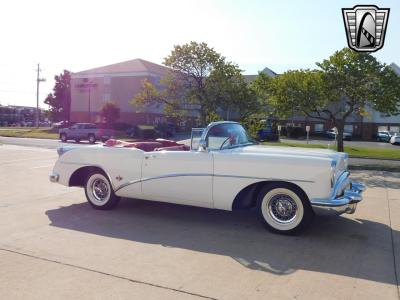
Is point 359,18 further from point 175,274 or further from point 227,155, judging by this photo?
point 175,274

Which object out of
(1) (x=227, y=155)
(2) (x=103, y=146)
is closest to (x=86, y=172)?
(2) (x=103, y=146)

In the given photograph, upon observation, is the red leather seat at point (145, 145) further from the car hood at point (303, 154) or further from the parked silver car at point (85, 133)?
the parked silver car at point (85, 133)

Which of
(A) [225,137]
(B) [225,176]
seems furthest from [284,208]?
(A) [225,137]

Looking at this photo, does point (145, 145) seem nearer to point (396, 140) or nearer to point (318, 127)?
point (396, 140)

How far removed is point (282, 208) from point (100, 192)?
3.25 meters

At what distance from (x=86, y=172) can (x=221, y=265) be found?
3740mm

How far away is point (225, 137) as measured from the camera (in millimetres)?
6242

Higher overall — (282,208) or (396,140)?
(396,140)

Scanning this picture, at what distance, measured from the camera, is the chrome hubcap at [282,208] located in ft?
17.9

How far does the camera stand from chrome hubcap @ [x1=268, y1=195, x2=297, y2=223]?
5465mm

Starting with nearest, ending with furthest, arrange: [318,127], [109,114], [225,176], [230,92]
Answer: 1. [225,176]
2. [230,92]
3. [109,114]
4. [318,127]

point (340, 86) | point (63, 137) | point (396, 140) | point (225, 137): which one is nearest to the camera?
point (225, 137)

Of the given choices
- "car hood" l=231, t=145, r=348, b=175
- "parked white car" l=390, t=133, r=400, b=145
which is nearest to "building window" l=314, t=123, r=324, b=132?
"parked white car" l=390, t=133, r=400, b=145

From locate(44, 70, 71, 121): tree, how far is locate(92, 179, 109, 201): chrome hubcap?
55.0 m
